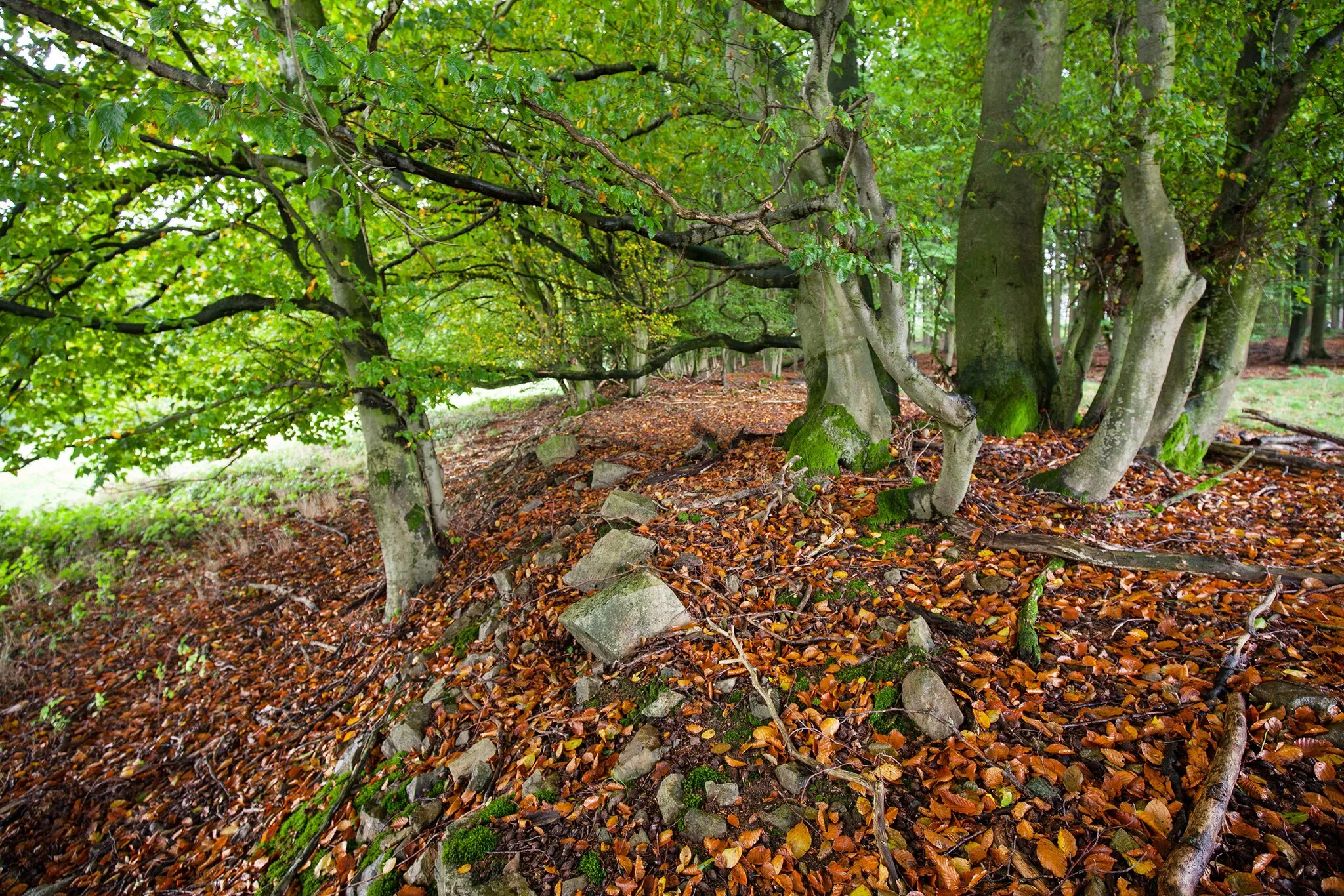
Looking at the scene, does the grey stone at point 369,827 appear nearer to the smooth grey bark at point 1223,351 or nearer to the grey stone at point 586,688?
the grey stone at point 586,688

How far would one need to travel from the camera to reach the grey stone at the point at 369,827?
11.0 ft

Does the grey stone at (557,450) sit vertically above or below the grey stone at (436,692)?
above

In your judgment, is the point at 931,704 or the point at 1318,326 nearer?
the point at 931,704

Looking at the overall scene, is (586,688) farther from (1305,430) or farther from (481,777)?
(1305,430)

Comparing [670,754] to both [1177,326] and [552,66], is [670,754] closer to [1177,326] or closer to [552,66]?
[1177,326]

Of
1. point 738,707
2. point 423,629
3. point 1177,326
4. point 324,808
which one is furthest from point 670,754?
point 1177,326

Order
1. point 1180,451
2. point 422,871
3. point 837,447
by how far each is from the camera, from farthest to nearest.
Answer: point 837,447, point 1180,451, point 422,871

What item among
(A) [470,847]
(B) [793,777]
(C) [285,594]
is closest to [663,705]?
(B) [793,777]

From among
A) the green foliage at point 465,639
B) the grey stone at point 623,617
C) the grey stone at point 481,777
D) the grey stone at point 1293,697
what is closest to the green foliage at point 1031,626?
the grey stone at point 1293,697

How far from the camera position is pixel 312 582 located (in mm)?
7738

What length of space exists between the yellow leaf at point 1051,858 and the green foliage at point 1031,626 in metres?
1.09

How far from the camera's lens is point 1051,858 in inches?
87.7

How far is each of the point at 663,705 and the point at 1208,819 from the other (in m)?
2.47

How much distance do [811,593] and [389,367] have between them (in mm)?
4022
